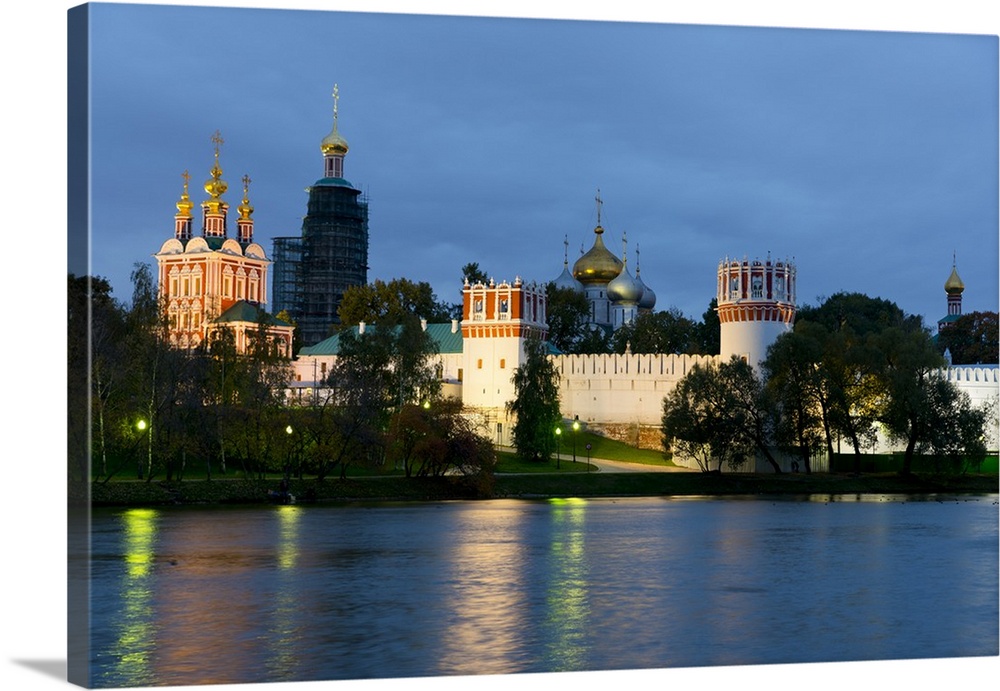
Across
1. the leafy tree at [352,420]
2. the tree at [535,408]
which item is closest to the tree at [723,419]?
the tree at [535,408]

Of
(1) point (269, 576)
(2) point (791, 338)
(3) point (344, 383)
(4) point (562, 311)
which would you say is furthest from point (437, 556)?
(4) point (562, 311)

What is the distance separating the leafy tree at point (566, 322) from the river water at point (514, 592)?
32077 millimetres

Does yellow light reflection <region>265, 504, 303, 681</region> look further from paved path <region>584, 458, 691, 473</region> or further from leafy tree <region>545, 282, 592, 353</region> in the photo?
leafy tree <region>545, 282, 592, 353</region>

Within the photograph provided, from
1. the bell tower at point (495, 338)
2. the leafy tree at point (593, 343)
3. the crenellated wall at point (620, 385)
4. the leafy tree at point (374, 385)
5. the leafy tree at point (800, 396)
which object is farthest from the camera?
the leafy tree at point (593, 343)

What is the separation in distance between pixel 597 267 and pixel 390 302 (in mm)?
16329

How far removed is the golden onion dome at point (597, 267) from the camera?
72875 mm

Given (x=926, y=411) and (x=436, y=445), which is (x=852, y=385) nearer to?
(x=926, y=411)

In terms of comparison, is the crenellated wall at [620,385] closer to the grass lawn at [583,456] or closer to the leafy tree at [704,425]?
the grass lawn at [583,456]

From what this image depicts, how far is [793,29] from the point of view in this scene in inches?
468

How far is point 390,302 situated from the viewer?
5962 centimetres

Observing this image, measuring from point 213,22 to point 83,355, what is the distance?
2765 mm

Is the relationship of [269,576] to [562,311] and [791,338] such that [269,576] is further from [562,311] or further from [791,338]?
[562,311]

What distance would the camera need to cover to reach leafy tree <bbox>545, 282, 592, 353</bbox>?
198 ft

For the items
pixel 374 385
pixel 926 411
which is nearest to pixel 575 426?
pixel 374 385
